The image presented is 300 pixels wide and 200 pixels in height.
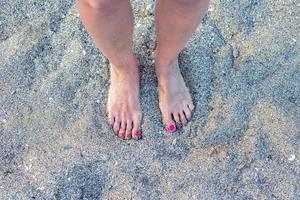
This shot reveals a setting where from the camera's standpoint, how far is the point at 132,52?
1873 millimetres

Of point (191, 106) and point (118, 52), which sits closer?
point (118, 52)

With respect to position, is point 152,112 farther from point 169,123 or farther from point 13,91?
point 13,91

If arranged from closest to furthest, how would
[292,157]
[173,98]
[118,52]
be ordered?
[118,52] < [292,157] < [173,98]

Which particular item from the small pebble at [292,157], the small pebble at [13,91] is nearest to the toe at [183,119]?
the small pebble at [292,157]

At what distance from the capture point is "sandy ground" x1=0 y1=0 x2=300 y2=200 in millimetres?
1813

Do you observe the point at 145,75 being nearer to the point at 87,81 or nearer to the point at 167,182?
the point at 87,81

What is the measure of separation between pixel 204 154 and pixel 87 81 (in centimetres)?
48

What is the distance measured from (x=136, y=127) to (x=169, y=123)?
0.37 feet

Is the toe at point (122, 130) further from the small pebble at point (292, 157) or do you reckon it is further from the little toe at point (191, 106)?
the small pebble at point (292, 157)

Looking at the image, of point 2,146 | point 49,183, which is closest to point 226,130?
point 49,183

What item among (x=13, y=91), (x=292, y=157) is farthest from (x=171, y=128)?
(x=13, y=91)

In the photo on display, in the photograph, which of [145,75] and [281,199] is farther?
[145,75]

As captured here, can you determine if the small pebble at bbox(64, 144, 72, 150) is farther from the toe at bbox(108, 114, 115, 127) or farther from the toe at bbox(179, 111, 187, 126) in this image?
the toe at bbox(179, 111, 187, 126)

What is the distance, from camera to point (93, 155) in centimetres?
185
